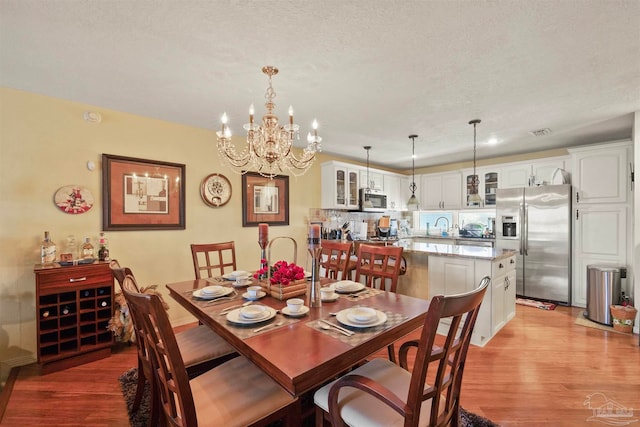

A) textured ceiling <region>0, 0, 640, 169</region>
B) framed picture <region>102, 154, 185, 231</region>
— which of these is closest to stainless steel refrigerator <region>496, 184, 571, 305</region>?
textured ceiling <region>0, 0, 640, 169</region>

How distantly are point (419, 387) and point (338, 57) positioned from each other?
1.93 metres

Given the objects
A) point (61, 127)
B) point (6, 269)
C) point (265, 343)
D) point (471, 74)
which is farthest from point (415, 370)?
point (61, 127)

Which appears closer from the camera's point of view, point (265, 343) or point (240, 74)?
point (265, 343)

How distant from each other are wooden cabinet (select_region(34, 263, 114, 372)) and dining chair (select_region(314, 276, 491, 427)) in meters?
2.28

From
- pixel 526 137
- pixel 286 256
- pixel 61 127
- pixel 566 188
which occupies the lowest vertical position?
pixel 286 256

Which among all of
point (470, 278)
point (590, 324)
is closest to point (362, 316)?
point (470, 278)

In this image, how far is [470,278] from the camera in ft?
9.37

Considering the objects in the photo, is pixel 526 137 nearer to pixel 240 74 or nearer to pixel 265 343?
pixel 240 74

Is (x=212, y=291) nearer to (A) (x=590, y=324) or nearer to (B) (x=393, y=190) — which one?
(A) (x=590, y=324)

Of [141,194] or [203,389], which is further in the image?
[141,194]

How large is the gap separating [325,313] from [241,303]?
540mm

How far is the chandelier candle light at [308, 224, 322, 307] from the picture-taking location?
1546 millimetres

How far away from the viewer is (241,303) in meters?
1.72

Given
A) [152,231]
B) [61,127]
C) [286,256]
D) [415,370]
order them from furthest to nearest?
[286,256]
[152,231]
[61,127]
[415,370]
